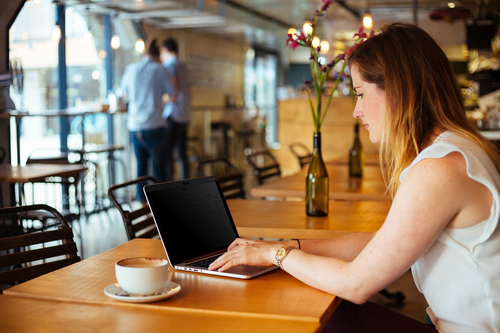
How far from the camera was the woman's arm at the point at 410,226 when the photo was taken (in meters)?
1.09

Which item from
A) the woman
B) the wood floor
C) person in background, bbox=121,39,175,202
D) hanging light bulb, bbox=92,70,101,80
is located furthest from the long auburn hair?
hanging light bulb, bbox=92,70,101,80

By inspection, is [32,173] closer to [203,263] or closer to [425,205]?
[203,263]

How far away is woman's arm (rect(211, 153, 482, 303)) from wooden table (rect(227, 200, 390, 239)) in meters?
0.63

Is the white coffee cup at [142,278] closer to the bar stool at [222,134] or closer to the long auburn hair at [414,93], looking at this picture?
the long auburn hair at [414,93]

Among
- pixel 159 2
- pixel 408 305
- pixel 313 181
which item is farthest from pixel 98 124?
pixel 313 181

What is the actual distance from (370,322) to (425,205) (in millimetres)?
568

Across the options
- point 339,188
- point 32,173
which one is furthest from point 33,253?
point 32,173

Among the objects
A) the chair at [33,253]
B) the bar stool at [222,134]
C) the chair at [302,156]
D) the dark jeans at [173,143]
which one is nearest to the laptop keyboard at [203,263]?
the chair at [33,253]

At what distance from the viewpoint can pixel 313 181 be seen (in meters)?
2.10

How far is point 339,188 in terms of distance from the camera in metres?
2.79

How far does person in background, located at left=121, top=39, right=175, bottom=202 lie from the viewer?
19.9 ft

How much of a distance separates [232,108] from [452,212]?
10236mm

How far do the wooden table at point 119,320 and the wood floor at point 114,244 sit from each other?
221 centimetres

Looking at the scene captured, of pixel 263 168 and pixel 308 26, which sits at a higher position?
pixel 308 26
